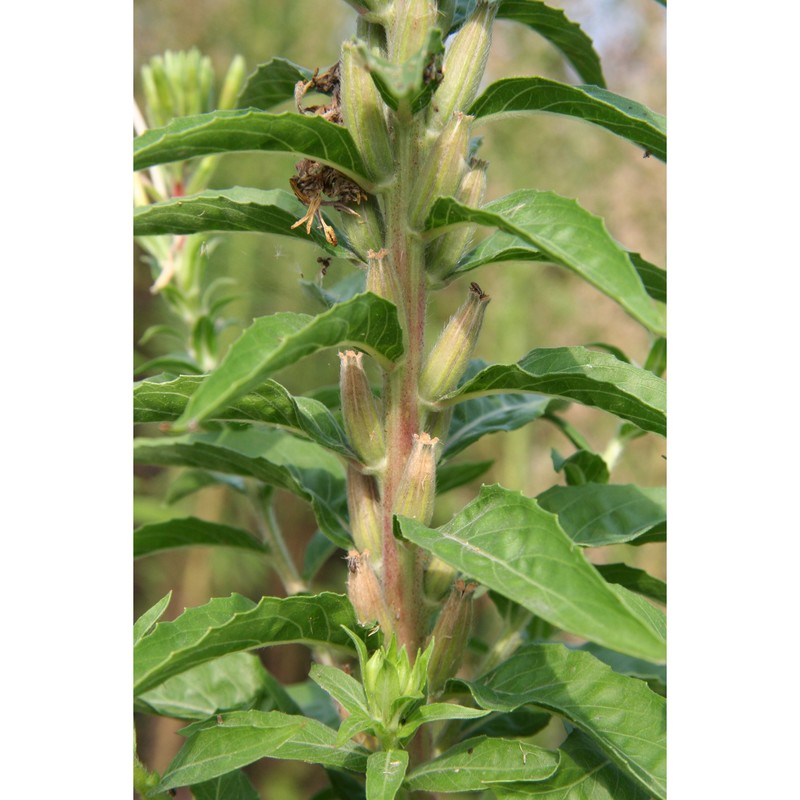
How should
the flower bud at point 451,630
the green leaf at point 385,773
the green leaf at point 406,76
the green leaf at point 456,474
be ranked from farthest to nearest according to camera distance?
the green leaf at point 456,474 → the flower bud at point 451,630 → the green leaf at point 385,773 → the green leaf at point 406,76

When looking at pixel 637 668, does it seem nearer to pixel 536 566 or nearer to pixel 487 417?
pixel 487 417

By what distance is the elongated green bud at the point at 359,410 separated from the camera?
521 millimetres

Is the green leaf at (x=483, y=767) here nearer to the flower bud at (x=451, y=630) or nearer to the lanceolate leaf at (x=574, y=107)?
the flower bud at (x=451, y=630)

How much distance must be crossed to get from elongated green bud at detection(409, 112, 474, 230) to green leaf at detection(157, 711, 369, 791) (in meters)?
0.30

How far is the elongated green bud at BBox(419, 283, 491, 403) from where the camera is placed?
0.52 m

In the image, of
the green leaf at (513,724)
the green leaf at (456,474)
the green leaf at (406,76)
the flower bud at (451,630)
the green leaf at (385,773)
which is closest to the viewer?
the green leaf at (406,76)

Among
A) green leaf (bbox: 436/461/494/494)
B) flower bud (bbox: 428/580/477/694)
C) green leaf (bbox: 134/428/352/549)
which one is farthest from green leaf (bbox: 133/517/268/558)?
Result: flower bud (bbox: 428/580/477/694)

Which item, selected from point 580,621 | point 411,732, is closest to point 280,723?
point 411,732

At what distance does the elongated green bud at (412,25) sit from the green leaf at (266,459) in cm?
29

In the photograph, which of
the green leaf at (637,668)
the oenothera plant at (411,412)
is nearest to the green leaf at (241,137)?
the oenothera plant at (411,412)

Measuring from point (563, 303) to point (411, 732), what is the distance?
1.52m

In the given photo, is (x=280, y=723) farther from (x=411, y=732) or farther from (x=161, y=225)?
(x=161, y=225)

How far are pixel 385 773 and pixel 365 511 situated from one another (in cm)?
15

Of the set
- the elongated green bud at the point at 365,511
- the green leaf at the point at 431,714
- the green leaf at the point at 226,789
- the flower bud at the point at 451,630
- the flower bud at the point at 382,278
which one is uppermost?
the flower bud at the point at 382,278
